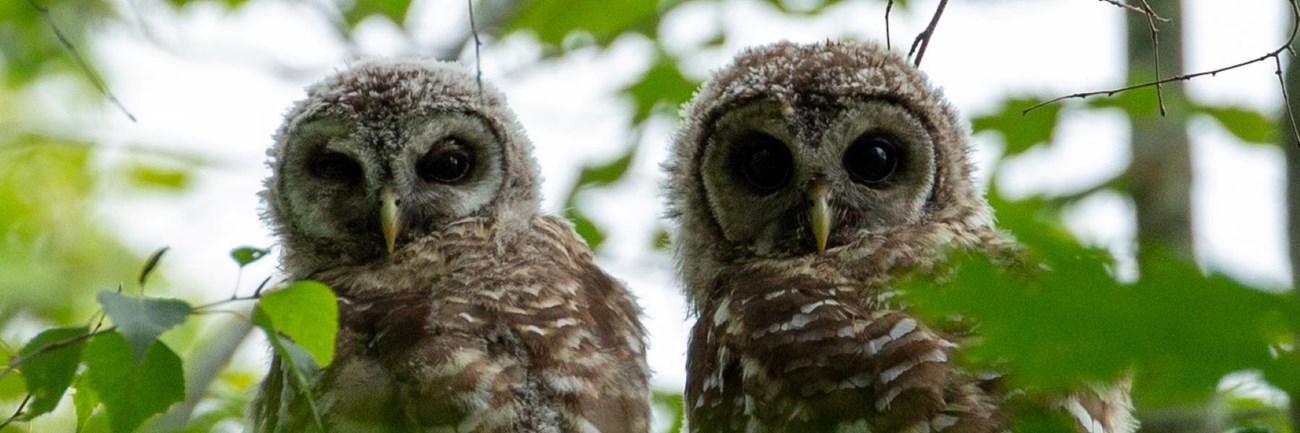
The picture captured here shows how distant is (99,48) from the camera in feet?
31.5

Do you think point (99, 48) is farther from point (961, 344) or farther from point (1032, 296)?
point (1032, 296)

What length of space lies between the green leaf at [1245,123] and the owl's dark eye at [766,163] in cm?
209

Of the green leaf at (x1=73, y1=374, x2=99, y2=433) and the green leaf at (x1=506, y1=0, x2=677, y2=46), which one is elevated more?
the green leaf at (x1=506, y1=0, x2=677, y2=46)

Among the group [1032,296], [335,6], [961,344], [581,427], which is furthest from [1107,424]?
[335,6]

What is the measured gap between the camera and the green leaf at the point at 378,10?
6.19 meters

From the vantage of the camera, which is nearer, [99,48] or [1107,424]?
[1107,424]

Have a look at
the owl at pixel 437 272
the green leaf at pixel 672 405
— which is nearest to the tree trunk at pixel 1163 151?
the green leaf at pixel 672 405

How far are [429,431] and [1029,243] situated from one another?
2.23 metres

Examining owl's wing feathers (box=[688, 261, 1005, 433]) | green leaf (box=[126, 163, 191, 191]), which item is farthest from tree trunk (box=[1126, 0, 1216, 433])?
green leaf (box=[126, 163, 191, 191])

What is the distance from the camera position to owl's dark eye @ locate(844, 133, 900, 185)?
13.3 feet

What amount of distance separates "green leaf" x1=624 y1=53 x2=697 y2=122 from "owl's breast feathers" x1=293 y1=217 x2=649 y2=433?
203cm

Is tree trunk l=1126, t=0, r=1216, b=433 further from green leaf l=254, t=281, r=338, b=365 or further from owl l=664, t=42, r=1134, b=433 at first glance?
green leaf l=254, t=281, r=338, b=365

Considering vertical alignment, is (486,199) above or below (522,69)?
below

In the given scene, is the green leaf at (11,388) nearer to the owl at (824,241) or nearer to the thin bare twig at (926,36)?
the owl at (824,241)
